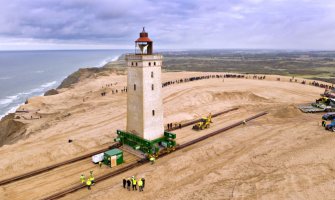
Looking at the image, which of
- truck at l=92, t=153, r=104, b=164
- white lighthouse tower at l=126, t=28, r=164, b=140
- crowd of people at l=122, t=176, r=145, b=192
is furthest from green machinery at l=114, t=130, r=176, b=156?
crowd of people at l=122, t=176, r=145, b=192

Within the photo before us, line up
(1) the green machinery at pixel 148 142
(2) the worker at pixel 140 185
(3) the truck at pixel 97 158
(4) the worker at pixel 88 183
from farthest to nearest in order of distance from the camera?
(1) the green machinery at pixel 148 142, (3) the truck at pixel 97 158, (4) the worker at pixel 88 183, (2) the worker at pixel 140 185

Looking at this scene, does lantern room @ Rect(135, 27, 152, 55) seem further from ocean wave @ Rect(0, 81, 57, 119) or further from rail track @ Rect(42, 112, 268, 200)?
ocean wave @ Rect(0, 81, 57, 119)

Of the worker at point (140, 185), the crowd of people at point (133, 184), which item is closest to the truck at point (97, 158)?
the crowd of people at point (133, 184)

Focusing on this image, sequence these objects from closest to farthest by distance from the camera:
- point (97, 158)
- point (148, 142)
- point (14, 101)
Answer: point (97, 158)
point (148, 142)
point (14, 101)

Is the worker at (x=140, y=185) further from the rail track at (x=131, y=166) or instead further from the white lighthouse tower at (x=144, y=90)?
the white lighthouse tower at (x=144, y=90)

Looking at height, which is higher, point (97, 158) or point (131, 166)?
point (97, 158)

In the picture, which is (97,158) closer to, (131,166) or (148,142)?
(131,166)

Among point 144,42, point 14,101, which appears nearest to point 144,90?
point 144,42

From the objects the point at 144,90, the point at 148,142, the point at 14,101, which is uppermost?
the point at 144,90
